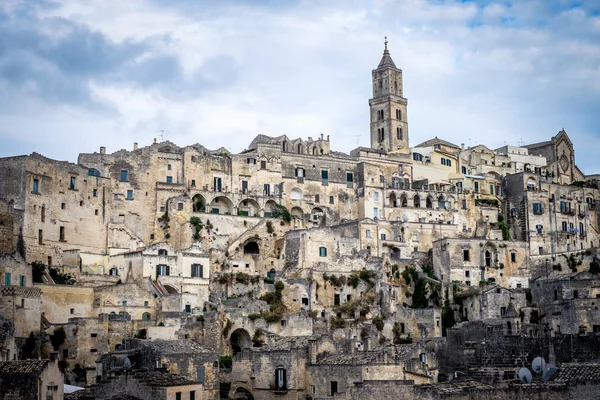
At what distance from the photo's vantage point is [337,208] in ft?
286

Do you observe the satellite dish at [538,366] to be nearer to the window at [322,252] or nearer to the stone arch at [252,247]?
the window at [322,252]

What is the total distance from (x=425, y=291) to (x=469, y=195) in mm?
17356

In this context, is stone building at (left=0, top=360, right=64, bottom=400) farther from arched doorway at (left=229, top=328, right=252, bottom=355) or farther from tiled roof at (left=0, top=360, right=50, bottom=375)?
arched doorway at (left=229, top=328, right=252, bottom=355)

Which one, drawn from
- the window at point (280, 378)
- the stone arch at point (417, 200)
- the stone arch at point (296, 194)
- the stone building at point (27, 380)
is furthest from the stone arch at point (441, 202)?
the stone building at point (27, 380)

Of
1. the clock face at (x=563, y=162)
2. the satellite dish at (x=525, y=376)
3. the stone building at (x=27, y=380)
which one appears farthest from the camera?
the clock face at (x=563, y=162)

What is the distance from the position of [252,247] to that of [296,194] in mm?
8407

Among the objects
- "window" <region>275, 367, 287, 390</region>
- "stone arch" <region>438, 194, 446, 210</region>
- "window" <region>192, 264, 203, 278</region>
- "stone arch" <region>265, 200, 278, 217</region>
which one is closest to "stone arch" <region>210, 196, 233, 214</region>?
"stone arch" <region>265, 200, 278, 217</region>

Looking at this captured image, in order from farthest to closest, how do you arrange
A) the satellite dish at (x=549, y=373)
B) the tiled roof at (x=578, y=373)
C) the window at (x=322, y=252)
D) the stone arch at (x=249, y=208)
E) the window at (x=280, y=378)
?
the stone arch at (x=249, y=208)
the window at (x=322, y=252)
the window at (x=280, y=378)
the satellite dish at (x=549, y=373)
the tiled roof at (x=578, y=373)

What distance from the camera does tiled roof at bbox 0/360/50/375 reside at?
41219 millimetres

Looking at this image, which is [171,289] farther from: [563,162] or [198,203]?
[563,162]

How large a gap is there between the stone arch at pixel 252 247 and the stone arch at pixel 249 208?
11.3 feet

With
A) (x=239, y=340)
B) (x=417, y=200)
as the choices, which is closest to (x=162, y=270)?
(x=239, y=340)

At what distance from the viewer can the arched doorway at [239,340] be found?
209 feet

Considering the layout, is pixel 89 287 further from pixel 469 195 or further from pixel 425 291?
pixel 469 195
